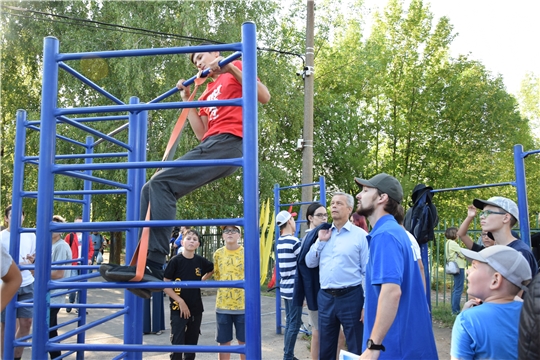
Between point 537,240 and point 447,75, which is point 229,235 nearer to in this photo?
point 537,240

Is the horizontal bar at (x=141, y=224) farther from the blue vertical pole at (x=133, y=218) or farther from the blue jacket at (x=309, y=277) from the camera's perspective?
the blue jacket at (x=309, y=277)

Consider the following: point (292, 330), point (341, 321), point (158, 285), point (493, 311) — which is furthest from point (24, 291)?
point (493, 311)

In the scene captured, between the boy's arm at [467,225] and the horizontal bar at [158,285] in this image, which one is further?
the boy's arm at [467,225]

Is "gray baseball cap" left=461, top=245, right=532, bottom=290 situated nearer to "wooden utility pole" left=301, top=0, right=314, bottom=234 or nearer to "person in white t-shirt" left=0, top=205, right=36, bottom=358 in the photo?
"person in white t-shirt" left=0, top=205, right=36, bottom=358

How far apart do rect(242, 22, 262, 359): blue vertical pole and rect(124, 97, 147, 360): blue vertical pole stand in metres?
1.31

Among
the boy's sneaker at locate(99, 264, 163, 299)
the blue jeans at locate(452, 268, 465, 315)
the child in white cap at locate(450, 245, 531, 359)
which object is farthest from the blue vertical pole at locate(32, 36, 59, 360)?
the blue jeans at locate(452, 268, 465, 315)

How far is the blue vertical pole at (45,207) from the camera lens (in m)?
2.33

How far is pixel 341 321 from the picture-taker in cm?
437

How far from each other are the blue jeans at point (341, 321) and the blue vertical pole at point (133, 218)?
5.72 feet

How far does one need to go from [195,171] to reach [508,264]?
1662 millimetres

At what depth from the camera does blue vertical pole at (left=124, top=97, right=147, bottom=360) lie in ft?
11.0

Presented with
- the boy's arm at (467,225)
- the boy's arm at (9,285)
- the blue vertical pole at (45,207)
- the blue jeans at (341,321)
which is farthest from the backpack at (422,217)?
the boy's arm at (9,285)

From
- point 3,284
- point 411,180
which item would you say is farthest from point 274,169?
point 3,284

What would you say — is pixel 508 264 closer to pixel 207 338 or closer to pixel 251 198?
pixel 251 198
